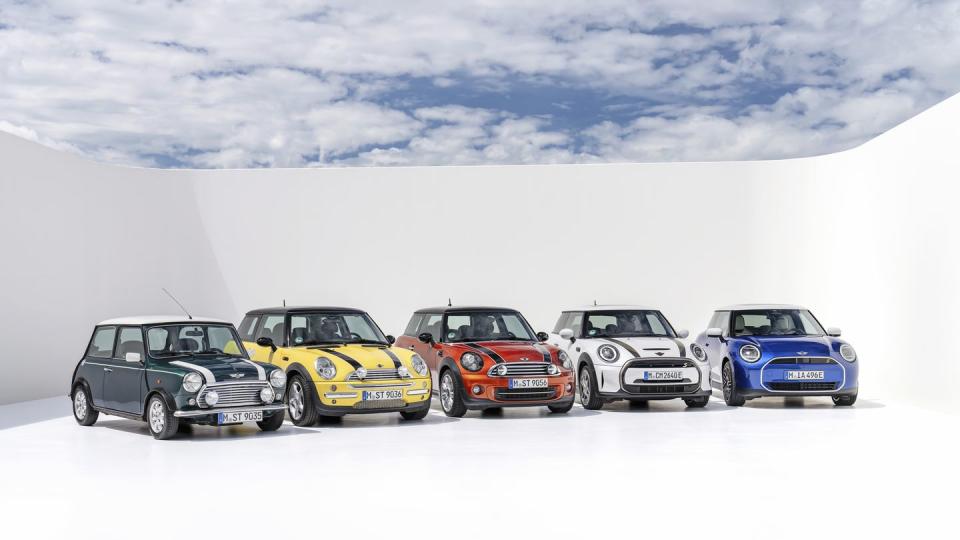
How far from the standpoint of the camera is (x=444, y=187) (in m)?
16.9

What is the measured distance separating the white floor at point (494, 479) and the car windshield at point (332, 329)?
1130 millimetres

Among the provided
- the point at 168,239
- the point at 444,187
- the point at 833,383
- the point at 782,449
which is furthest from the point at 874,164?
the point at 168,239

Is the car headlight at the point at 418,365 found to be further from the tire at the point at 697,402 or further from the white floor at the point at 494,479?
the tire at the point at 697,402

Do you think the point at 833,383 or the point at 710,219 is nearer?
the point at 833,383

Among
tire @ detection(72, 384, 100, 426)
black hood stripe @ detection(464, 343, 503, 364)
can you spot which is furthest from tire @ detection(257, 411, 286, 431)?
black hood stripe @ detection(464, 343, 503, 364)

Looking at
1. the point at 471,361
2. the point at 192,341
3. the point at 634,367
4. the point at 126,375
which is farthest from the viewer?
the point at 634,367

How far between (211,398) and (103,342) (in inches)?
82.5

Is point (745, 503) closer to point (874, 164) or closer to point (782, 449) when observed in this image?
point (782, 449)

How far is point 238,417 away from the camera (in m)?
9.30

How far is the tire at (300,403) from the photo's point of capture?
10.2m

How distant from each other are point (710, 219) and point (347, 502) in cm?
1192

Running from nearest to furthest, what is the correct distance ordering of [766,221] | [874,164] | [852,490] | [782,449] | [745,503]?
[745,503]
[852,490]
[782,449]
[874,164]
[766,221]

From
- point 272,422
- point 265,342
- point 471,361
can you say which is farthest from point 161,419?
point 471,361

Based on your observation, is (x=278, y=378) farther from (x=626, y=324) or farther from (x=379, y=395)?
(x=626, y=324)
